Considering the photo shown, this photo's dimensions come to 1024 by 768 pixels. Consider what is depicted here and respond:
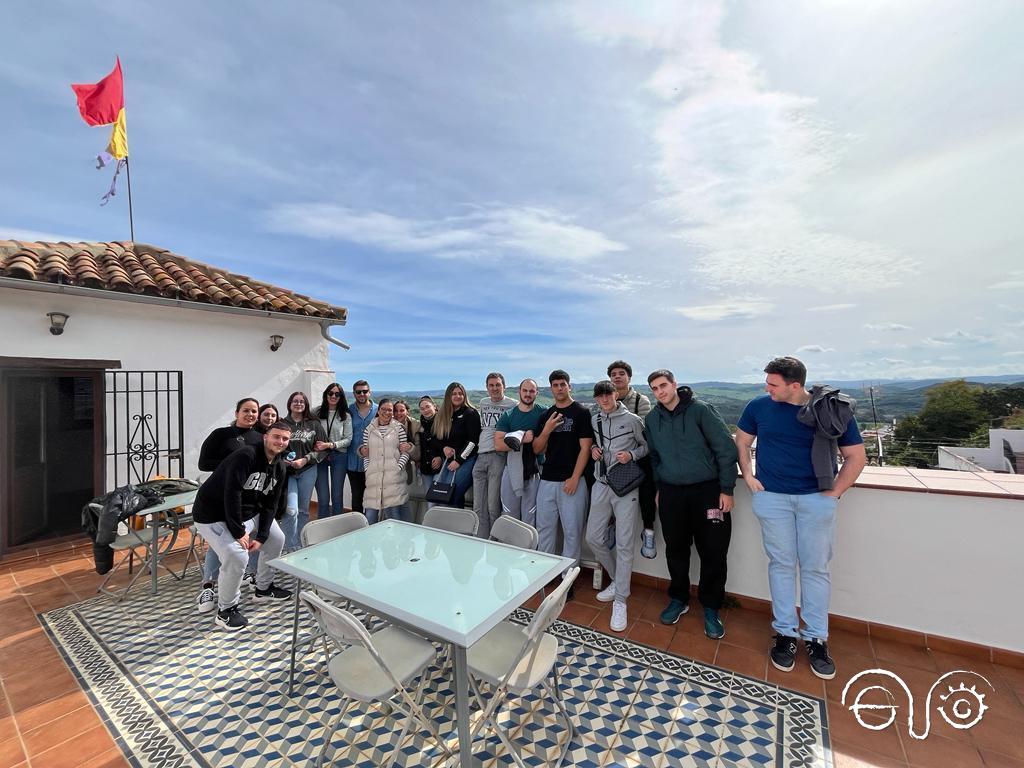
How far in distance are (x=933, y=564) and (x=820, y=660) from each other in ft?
3.10

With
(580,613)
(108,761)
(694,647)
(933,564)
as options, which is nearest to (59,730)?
(108,761)

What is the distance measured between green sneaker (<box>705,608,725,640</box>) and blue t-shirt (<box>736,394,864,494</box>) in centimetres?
99

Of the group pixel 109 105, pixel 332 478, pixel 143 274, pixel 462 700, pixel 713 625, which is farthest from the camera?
pixel 109 105

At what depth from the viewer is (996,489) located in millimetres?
2236

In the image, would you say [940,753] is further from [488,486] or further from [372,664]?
[488,486]

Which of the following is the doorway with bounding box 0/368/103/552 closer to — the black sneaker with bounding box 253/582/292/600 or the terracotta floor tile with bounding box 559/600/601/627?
the black sneaker with bounding box 253/582/292/600

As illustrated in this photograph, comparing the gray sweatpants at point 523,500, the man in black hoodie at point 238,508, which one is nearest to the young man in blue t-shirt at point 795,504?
the gray sweatpants at point 523,500

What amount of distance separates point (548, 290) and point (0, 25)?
536 inches

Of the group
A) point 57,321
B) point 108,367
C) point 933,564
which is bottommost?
point 933,564

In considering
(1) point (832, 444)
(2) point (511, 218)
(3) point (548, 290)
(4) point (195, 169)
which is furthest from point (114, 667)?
(3) point (548, 290)

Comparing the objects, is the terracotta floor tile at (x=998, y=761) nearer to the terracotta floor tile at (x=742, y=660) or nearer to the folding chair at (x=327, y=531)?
the terracotta floor tile at (x=742, y=660)

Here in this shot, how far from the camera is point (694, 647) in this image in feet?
8.07

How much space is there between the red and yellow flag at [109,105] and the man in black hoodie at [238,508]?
6.21 meters

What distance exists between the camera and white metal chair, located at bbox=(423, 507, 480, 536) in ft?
8.84
